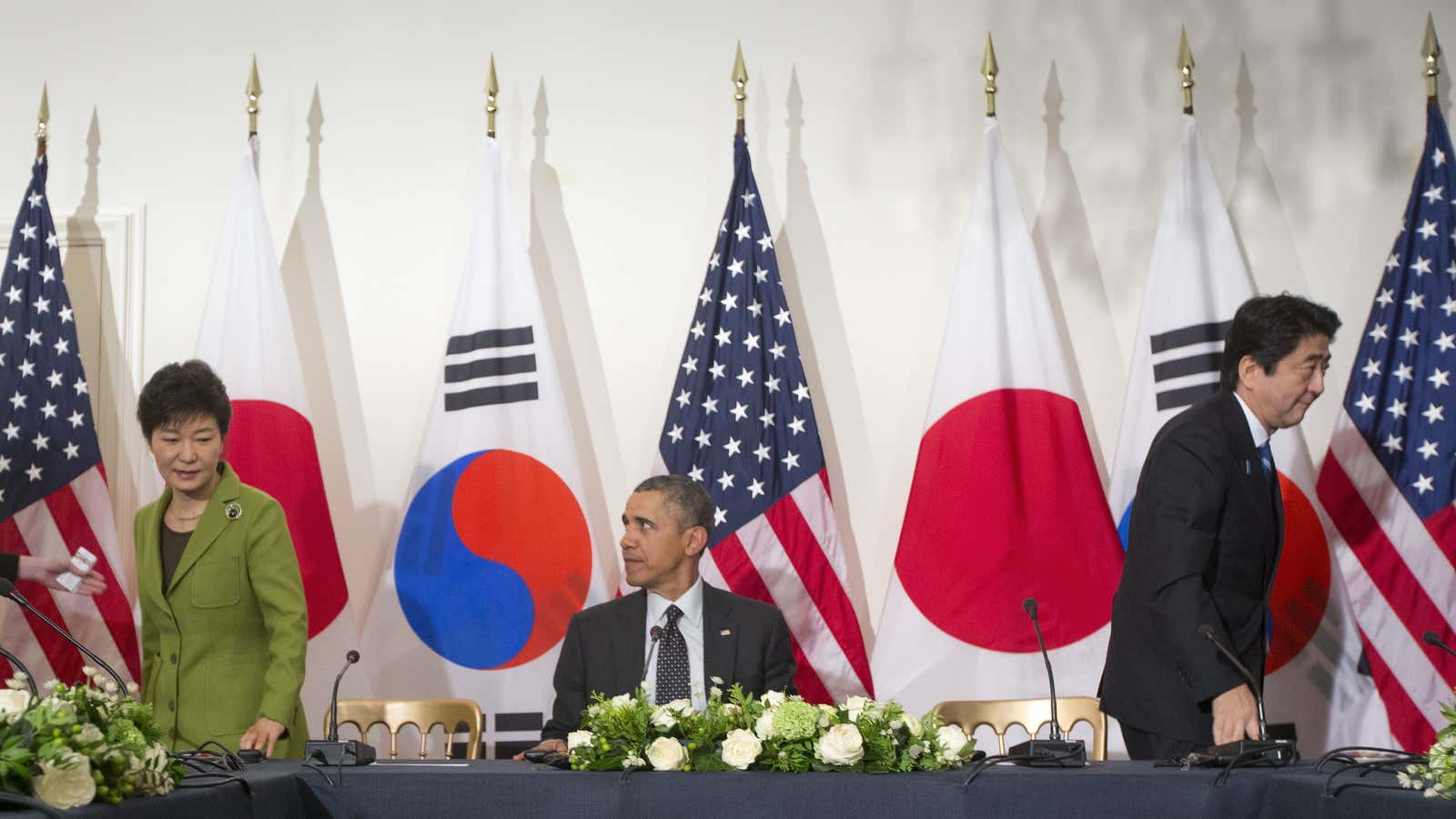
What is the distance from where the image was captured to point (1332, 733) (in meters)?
4.44

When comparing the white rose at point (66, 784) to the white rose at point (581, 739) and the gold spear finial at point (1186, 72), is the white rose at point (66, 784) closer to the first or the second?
the white rose at point (581, 739)

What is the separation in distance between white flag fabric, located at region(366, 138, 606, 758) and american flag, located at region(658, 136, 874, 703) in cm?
41

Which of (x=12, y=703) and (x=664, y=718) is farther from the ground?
(x=12, y=703)

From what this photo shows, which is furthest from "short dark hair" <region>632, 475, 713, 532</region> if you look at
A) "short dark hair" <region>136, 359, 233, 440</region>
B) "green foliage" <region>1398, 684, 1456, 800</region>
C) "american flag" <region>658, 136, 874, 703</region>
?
"green foliage" <region>1398, 684, 1456, 800</region>

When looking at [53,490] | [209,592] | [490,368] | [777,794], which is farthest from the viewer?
[490,368]

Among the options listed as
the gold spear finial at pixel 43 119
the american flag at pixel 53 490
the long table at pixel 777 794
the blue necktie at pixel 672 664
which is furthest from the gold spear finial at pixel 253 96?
the long table at pixel 777 794

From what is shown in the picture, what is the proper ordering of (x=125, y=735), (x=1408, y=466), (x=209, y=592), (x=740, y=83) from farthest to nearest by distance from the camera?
(x=740, y=83)
(x=1408, y=466)
(x=209, y=592)
(x=125, y=735)

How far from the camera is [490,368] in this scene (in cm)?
480

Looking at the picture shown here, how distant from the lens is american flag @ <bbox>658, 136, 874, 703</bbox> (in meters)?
4.60

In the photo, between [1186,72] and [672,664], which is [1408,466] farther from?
[672,664]

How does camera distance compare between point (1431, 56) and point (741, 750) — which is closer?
point (741, 750)

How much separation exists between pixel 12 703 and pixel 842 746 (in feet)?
4.44

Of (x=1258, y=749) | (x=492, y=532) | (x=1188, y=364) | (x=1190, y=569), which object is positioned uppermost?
(x=1188, y=364)

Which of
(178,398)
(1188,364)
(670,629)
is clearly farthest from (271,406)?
(1188,364)
